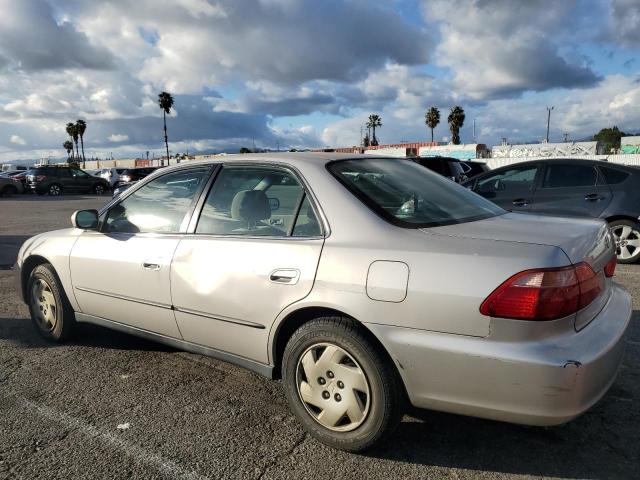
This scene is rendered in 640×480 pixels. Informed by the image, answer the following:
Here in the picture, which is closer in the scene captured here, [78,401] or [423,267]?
[423,267]

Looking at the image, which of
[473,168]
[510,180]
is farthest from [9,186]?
[510,180]

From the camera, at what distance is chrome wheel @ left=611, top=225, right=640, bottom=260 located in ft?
22.4

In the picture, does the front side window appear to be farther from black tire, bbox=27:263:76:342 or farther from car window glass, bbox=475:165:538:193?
car window glass, bbox=475:165:538:193

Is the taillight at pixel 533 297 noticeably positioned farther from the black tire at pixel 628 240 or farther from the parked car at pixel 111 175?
the parked car at pixel 111 175

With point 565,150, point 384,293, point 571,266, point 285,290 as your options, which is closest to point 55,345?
point 285,290

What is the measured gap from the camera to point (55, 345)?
4289 mm

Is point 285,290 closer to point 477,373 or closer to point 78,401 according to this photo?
point 477,373

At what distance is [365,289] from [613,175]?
5994 millimetres

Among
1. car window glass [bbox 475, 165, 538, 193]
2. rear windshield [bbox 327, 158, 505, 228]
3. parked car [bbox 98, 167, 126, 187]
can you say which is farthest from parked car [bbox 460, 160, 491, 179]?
parked car [bbox 98, 167, 126, 187]

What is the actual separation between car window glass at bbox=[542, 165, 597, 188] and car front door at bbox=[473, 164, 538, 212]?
200 mm

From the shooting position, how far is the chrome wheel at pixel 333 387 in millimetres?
2525

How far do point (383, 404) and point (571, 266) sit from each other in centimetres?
105

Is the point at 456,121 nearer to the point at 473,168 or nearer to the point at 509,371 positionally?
the point at 473,168

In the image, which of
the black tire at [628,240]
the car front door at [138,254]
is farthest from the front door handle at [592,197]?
the car front door at [138,254]
